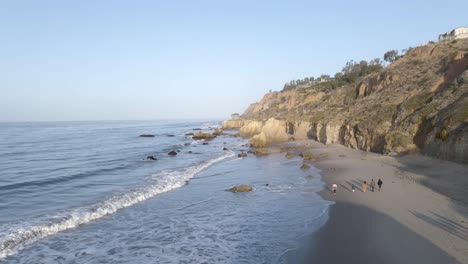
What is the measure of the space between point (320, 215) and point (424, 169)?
12.0 meters

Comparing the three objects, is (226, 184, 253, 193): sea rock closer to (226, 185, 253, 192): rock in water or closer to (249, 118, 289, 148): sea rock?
(226, 185, 253, 192): rock in water

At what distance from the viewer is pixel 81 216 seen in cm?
1739

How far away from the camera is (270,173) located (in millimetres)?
28297

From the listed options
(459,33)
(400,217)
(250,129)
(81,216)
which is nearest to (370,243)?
(400,217)

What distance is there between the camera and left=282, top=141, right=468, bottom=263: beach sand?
36.6 ft

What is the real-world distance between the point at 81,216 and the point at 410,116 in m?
29.5

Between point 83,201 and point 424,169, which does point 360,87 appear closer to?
point 424,169

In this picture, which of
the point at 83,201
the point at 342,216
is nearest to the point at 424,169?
the point at 342,216

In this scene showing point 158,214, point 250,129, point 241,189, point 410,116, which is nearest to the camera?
point 158,214

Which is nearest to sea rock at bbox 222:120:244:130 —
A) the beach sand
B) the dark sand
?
the beach sand

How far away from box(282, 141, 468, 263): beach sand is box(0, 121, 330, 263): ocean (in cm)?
115

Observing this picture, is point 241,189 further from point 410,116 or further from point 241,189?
point 410,116

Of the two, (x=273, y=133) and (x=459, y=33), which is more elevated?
(x=459, y=33)

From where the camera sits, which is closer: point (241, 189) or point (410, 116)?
point (241, 189)
